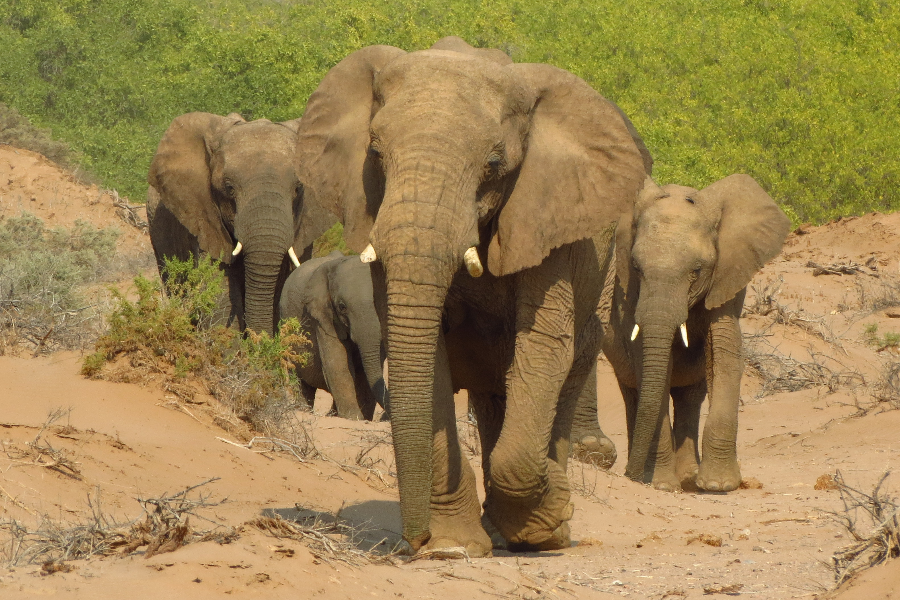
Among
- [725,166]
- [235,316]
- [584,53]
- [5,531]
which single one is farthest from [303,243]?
[584,53]

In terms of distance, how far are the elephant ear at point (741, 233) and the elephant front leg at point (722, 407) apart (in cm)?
23

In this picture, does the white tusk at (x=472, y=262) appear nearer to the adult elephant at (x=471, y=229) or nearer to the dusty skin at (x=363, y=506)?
the adult elephant at (x=471, y=229)

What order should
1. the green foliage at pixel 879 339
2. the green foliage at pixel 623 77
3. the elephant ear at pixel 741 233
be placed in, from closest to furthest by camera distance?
the elephant ear at pixel 741 233 < the green foliage at pixel 879 339 < the green foliage at pixel 623 77

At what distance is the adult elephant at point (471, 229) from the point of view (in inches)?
190

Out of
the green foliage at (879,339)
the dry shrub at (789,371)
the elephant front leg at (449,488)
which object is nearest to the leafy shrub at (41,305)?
the elephant front leg at (449,488)

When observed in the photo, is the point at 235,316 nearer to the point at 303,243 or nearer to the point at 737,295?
the point at 303,243

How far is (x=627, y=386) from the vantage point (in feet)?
36.8

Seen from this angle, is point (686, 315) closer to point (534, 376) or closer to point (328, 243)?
point (534, 376)

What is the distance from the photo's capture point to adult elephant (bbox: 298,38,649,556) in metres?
4.83

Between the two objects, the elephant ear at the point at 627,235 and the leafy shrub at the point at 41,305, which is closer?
the leafy shrub at the point at 41,305

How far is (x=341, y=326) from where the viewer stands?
39.4 feet

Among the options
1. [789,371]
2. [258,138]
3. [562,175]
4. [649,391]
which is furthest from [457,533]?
[789,371]

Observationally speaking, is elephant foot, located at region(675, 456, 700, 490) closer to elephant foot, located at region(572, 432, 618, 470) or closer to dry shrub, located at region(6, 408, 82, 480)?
elephant foot, located at region(572, 432, 618, 470)

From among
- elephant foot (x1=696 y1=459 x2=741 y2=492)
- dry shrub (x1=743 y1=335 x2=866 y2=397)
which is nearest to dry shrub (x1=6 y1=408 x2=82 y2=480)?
elephant foot (x1=696 y1=459 x2=741 y2=492)
